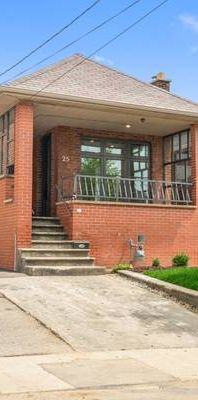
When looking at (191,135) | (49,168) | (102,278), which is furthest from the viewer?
(49,168)

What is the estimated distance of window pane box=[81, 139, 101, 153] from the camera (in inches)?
795

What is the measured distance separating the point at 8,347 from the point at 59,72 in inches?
434

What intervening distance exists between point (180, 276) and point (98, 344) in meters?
5.06

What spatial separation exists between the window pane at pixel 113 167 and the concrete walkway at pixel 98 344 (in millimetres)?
5918

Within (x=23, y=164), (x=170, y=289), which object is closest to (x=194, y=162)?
(x=23, y=164)

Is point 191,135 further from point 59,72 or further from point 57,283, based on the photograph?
point 57,283

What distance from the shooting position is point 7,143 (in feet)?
59.1

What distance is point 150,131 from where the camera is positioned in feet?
67.1

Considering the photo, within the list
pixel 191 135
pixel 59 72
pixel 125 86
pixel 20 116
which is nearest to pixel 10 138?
pixel 20 116

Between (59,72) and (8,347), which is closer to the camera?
(8,347)

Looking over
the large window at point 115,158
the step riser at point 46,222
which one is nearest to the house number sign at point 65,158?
the large window at point 115,158

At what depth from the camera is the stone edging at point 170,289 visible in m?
12.9

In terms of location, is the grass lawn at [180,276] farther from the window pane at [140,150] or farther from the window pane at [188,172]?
the window pane at [140,150]

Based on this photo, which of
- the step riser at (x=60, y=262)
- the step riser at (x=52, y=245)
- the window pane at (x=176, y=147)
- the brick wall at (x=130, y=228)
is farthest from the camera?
the window pane at (x=176, y=147)
